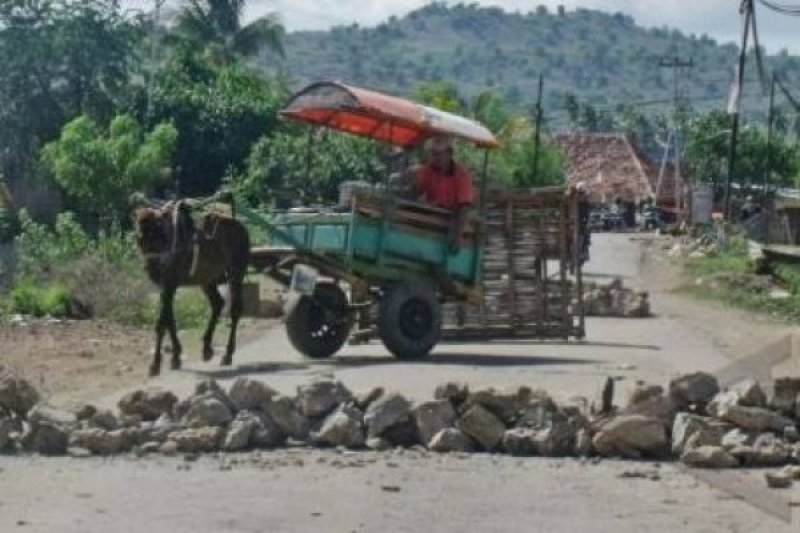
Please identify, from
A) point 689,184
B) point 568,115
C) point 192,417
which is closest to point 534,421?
point 192,417

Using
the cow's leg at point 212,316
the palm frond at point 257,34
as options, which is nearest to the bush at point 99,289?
the cow's leg at point 212,316

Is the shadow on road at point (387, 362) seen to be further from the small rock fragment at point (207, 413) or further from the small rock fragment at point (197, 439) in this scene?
the small rock fragment at point (197, 439)

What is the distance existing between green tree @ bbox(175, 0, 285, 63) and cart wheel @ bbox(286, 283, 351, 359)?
46829 mm

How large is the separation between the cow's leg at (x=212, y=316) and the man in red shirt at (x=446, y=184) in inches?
94.0

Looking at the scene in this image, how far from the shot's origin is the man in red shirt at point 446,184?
2111 centimetres

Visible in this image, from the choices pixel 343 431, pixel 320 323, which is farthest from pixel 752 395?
pixel 320 323

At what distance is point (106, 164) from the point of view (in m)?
43.2

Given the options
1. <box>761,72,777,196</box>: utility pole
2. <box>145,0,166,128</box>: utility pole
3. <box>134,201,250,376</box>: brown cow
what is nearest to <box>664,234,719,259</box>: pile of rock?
<box>761,72,777,196</box>: utility pole

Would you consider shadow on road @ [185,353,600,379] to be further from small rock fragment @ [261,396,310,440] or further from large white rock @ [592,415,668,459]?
large white rock @ [592,415,668,459]

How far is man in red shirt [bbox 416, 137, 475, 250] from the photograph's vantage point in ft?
69.3

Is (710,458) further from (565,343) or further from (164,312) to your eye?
(565,343)

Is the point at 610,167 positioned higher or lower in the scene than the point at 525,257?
higher

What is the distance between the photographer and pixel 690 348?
23578 millimetres

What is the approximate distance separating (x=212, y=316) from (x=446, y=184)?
2829 mm
